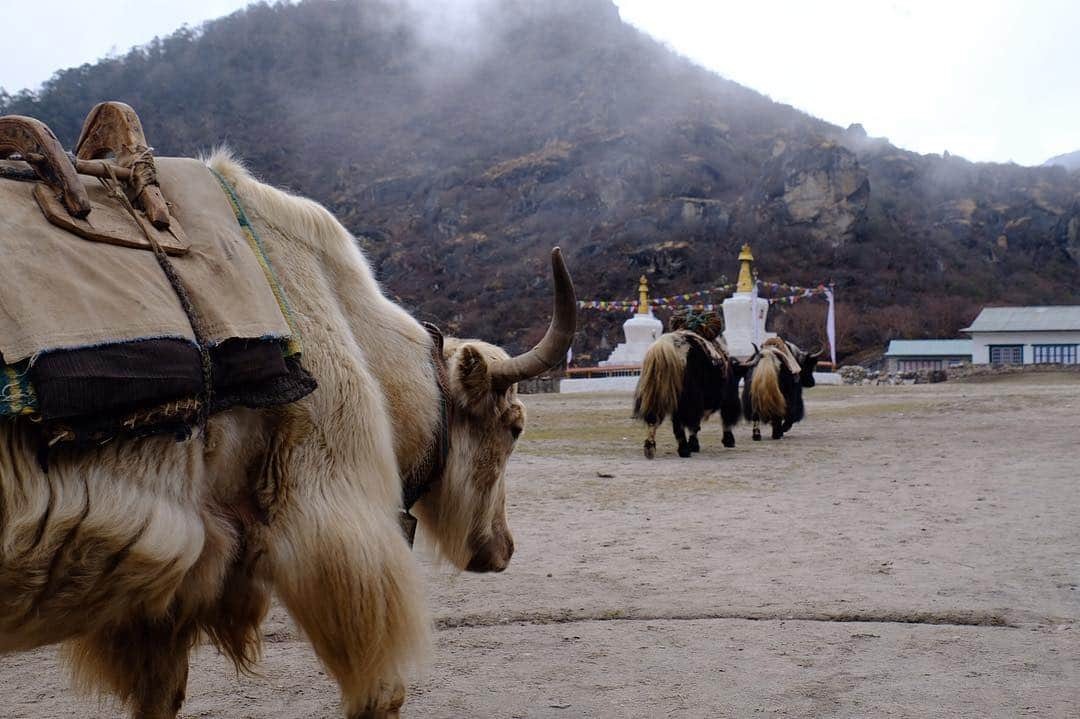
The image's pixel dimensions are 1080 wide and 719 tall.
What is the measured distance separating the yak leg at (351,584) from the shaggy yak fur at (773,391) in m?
9.57

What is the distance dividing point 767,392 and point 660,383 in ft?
8.58

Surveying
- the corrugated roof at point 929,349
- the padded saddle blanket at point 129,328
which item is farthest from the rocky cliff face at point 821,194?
the padded saddle blanket at point 129,328

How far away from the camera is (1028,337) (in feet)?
124

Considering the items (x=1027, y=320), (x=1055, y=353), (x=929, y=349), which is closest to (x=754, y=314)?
(x=1055, y=353)

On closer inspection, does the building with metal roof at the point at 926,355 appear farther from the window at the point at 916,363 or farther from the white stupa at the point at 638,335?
the white stupa at the point at 638,335

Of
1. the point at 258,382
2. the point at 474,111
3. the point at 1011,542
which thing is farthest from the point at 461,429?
the point at 474,111

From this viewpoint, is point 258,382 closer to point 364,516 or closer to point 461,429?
point 364,516

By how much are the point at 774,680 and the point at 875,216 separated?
241 feet

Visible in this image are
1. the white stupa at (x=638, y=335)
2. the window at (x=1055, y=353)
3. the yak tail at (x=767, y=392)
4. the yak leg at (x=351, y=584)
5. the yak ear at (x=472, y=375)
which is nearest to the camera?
the yak leg at (x=351, y=584)

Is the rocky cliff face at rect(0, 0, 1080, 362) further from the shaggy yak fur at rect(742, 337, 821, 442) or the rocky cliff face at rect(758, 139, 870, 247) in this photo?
the shaggy yak fur at rect(742, 337, 821, 442)

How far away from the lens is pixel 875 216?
70.6 metres

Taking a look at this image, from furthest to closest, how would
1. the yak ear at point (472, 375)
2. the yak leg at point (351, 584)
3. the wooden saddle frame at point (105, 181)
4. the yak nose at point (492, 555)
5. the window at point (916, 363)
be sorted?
the window at point (916, 363) < the yak nose at point (492, 555) < the yak ear at point (472, 375) < the yak leg at point (351, 584) < the wooden saddle frame at point (105, 181)

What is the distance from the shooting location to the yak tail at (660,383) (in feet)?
29.8

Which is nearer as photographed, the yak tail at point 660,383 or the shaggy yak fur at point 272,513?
the shaggy yak fur at point 272,513
